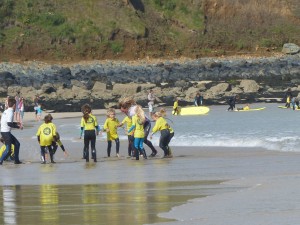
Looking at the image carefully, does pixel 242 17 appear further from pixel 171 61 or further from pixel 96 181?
→ pixel 96 181

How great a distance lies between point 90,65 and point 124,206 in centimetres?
5995

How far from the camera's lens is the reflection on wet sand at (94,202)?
1196cm

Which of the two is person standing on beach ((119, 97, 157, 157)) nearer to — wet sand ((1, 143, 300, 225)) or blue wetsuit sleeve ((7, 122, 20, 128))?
wet sand ((1, 143, 300, 225))

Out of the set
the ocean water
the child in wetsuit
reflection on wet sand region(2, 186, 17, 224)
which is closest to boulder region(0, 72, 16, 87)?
the ocean water

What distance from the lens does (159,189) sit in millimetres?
14984

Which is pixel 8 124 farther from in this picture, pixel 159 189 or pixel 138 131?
pixel 159 189

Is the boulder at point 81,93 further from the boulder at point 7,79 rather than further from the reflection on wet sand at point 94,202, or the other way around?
the reflection on wet sand at point 94,202

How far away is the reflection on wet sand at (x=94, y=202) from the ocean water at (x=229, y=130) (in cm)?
801

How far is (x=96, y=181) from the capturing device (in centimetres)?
1691

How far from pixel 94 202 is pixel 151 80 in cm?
5243

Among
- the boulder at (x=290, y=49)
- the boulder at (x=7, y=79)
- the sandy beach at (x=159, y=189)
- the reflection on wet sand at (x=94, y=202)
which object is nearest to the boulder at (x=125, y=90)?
the boulder at (x=7, y=79)

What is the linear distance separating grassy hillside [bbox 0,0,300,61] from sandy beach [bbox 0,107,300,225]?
52.7 metres

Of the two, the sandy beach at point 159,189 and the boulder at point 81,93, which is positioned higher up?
the boulder at point 81,93

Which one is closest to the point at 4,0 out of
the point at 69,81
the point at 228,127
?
the point at 69,81
